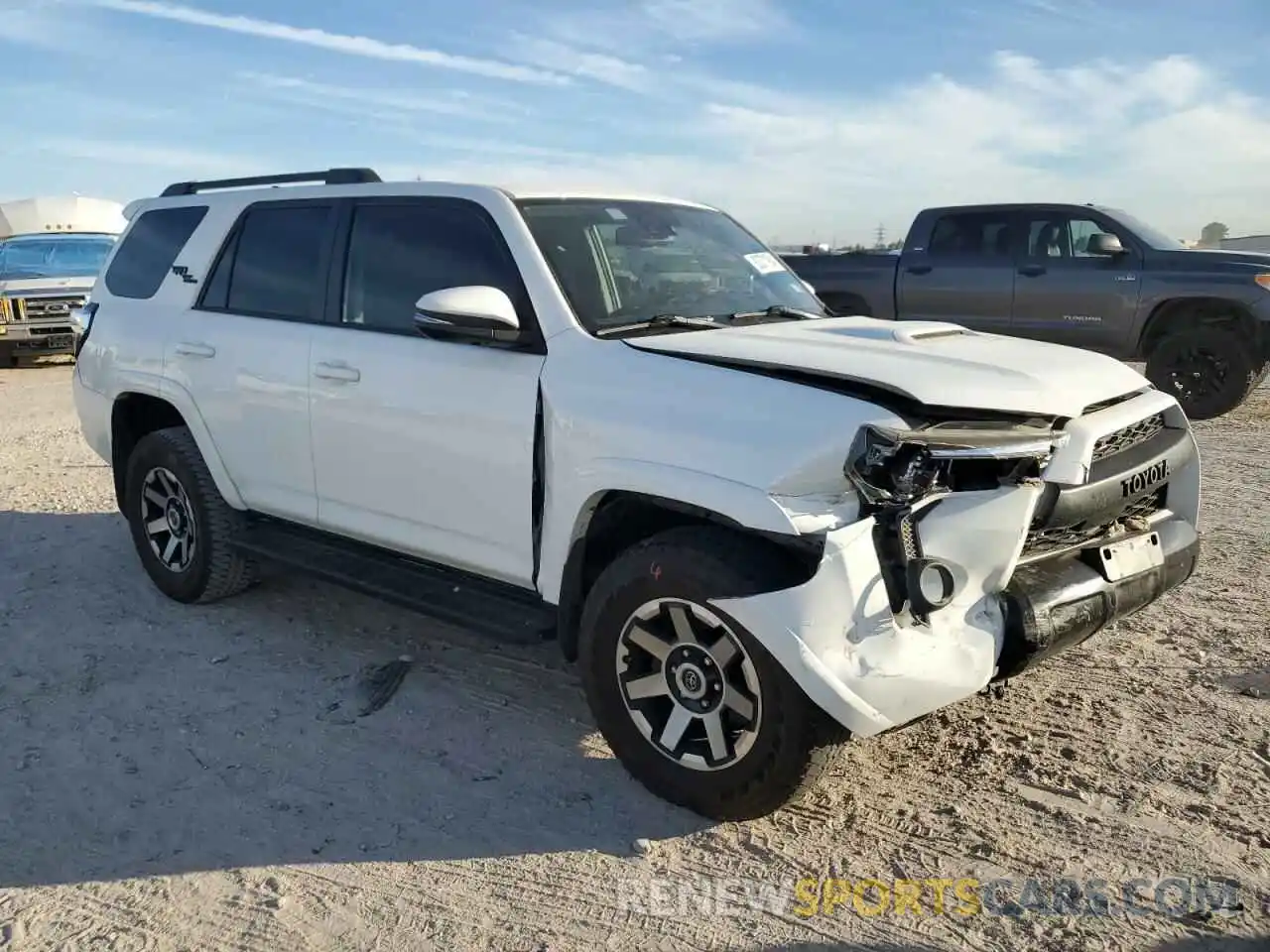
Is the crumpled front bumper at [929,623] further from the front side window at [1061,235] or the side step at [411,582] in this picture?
the front side window at [1061,235]

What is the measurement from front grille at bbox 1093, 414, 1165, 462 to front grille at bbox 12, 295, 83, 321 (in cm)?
1480

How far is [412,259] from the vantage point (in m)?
4.20

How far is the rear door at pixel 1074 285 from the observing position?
10.2m

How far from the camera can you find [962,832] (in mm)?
3234

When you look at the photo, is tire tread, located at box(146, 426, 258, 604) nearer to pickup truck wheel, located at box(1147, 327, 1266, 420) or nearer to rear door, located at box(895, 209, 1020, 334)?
rear door, located at box(895, 209, 1020, 334)

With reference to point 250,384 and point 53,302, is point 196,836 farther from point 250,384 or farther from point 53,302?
point 53,302

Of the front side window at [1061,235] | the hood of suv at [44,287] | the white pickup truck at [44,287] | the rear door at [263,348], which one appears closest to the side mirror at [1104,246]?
the front side window at [1061,235]

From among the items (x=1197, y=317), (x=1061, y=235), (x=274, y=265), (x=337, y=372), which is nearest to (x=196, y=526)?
(x=274, y=265)

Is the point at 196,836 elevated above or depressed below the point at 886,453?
below

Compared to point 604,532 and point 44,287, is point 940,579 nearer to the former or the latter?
point 604,532

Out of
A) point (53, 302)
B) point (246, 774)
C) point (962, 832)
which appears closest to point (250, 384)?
point (246, 774)

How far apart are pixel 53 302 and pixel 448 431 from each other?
13.7 m

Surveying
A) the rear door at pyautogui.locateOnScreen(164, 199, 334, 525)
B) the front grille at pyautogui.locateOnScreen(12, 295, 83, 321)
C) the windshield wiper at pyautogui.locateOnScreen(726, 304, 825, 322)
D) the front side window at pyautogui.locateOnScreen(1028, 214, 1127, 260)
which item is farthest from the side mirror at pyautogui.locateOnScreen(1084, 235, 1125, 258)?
the front grille at pyautogui.locateOnScreen(12, 295, 83, 321)

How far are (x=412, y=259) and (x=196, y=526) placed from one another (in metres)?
1.86
